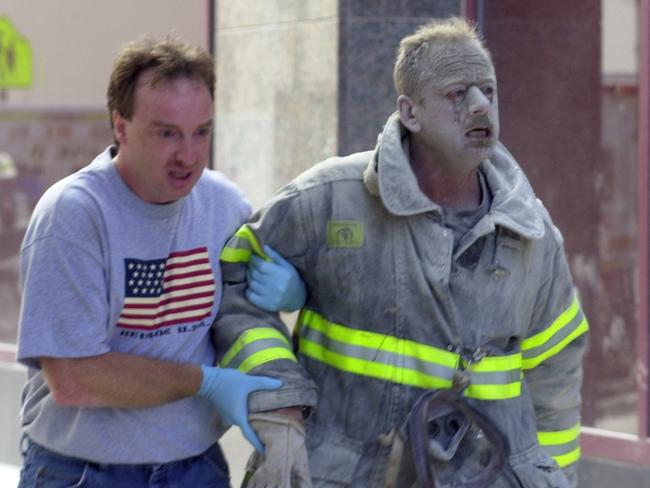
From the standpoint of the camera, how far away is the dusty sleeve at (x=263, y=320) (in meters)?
3.42

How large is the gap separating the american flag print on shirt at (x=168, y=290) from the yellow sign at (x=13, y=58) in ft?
15.3

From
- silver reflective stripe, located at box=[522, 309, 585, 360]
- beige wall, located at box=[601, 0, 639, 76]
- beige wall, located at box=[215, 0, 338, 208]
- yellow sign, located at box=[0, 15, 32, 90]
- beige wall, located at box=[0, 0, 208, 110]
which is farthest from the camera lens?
yellow sign, located at box=[0, 15, 32, 90]

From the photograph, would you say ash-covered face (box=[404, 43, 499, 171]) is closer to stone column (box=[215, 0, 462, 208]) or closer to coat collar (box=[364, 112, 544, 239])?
coat collar (box=[364, 112, 544, 239])

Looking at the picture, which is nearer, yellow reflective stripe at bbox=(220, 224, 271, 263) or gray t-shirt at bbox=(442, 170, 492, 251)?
gray t-shirt at bbox=(442, 170, 492, 251)

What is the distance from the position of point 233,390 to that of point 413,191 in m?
0.63

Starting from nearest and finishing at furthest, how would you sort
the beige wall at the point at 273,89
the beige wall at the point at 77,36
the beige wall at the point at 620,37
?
the beige wall at the point at 620,37 < the beige wall at the point at 273,89 < the beige wall at the point at 77,36

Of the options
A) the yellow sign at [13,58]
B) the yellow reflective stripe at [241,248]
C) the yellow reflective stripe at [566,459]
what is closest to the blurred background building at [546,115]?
the yellow sign at [13,58]

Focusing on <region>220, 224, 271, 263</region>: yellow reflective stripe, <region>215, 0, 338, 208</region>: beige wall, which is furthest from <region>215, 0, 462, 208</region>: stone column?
<region>220, 224, 271, 263</region>: yellow reflective stripe

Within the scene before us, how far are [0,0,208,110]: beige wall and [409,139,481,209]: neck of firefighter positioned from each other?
3571 millimetres

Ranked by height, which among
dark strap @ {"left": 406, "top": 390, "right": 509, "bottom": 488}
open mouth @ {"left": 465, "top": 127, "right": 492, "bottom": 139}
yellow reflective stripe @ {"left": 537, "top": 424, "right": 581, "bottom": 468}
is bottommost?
yellow reflective stripe @ {"left": 537, "top": 424, "right": 581, "bottom": 468}

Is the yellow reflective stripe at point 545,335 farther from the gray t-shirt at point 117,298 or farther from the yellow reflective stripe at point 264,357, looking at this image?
the gray t-shirt at point 117,298

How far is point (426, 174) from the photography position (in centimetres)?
A: 349

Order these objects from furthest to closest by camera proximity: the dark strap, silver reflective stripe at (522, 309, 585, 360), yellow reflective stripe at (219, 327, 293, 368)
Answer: silver reflective stripe at (522, 309, 585, 360) → yellow reflective stripe at (219, 327, 293, 368) → the dark strap

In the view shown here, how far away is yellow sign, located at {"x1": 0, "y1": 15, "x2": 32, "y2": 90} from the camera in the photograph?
7957 mm
